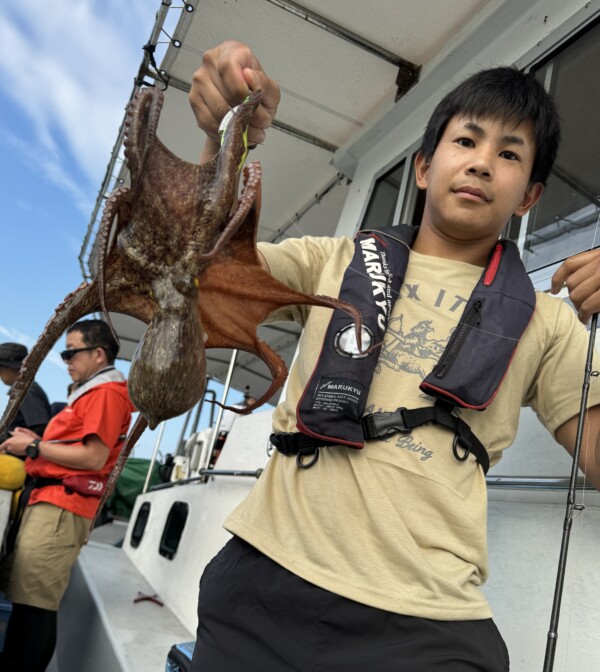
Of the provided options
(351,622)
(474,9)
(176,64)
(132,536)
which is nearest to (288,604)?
(351,622)

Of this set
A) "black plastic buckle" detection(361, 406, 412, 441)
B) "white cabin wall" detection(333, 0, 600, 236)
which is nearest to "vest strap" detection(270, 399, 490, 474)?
"black plastic buckle" detection(361, 406, 412, 441)

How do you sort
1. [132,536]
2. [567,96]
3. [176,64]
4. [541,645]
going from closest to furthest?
1. [541,645]
2. [567,96]
3. [176,64]
4. [132,536]

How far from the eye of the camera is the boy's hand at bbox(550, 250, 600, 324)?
1.29m

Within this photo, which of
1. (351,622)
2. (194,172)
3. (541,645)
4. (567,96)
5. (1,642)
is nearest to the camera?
(194,172)

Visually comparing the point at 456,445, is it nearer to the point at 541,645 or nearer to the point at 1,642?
the point at 541,645

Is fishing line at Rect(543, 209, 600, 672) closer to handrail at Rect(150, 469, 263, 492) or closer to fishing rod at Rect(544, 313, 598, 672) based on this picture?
fishing rod at Rect(544, 313, 598, 672)

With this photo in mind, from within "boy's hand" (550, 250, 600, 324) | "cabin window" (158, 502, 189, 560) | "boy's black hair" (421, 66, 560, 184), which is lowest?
"cabin window" (158, 502, 189, 560)

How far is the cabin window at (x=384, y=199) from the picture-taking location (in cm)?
421

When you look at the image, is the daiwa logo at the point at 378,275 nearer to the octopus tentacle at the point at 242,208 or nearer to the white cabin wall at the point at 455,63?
the octopus tentacle at the point at 242,208

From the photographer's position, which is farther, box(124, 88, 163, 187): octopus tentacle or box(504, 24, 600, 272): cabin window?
box(504, 24, 600, 272): cabin window

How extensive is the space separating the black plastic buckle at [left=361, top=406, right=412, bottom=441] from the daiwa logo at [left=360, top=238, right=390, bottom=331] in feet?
0.62

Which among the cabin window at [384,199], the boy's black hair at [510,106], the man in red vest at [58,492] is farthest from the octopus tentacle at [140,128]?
the cabin window at [384,199]

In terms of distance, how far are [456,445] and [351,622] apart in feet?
1.31

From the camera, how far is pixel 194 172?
3.10 feet
